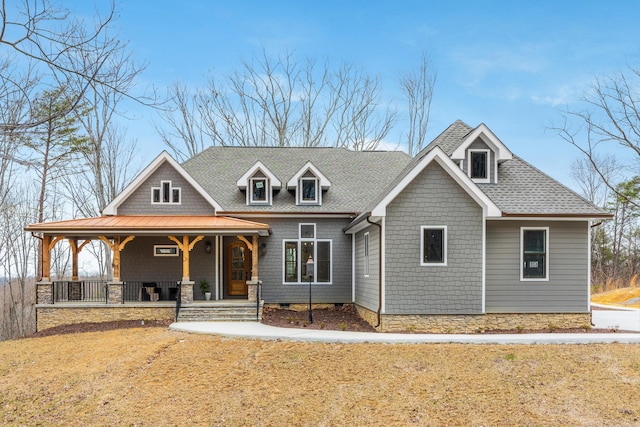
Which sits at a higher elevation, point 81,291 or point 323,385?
point 81,291

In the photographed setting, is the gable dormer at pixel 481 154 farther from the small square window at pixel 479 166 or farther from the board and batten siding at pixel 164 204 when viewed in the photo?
the board and batten siding at pixel 164 204

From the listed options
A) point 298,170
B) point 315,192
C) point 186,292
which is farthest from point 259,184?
point 186,292

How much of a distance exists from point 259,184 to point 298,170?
62.4 inches

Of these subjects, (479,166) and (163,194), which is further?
(163,194)

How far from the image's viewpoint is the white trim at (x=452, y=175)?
14062 millimetres

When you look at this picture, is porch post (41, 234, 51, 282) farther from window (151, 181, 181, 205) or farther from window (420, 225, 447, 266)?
window (420, 225, 447, 266)

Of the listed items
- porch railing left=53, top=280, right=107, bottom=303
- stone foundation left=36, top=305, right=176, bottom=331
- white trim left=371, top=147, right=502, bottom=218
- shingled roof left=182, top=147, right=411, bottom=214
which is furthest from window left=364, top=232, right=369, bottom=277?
porch railing left=53, top=280, right=107, bottom=303

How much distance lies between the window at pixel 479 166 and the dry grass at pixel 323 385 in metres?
5.59

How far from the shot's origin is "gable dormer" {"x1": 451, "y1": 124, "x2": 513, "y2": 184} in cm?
1546

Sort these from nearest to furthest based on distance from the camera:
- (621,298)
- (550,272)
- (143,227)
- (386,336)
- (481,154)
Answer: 1. (386,336)
2. (550,272)
3. (481,154)
4. (143,227)
5. (621,298)

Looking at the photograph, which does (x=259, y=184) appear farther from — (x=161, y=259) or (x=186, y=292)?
(x=186, y=292)

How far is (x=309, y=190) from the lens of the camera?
19.4 m

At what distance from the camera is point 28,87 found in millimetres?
6820

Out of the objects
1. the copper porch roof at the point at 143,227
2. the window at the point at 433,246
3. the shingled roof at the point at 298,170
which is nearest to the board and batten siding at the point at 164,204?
the shingled roof at the point at 298,170
